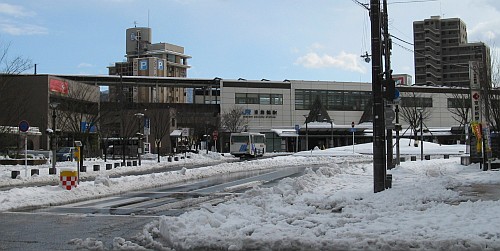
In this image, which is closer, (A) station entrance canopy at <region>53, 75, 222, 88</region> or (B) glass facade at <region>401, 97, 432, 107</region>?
(A) station entrance canopy at <region>53, 75, 222, 88</region>

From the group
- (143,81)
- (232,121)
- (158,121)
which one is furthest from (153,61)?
(158,121)

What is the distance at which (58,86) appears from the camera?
68.0m

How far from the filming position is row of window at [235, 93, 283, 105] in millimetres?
92500

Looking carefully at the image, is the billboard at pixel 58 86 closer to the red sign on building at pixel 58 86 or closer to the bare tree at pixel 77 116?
the red sign on building at pixel 58 86

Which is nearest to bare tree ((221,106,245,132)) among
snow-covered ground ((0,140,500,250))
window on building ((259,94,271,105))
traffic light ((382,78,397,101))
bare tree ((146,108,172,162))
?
window on building ((259,94,271,105))

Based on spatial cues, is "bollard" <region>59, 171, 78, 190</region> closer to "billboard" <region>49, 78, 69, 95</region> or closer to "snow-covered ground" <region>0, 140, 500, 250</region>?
"snow-covered ground" <region>0, 140, 500, 250</region>

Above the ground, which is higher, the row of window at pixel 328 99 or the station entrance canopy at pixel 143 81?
the station entrance canopy at pixel 143 81

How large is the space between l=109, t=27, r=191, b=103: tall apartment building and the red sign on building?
66.0m

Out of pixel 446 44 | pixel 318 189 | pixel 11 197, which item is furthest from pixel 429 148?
pixel 446 44

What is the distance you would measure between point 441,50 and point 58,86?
98107mm

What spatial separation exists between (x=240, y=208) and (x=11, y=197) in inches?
327

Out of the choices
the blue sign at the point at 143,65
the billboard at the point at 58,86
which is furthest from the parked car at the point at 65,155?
the blue sign at the point at 143,65

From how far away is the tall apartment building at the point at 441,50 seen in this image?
128125 mm

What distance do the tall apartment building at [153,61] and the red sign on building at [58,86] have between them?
6597 centimetres
